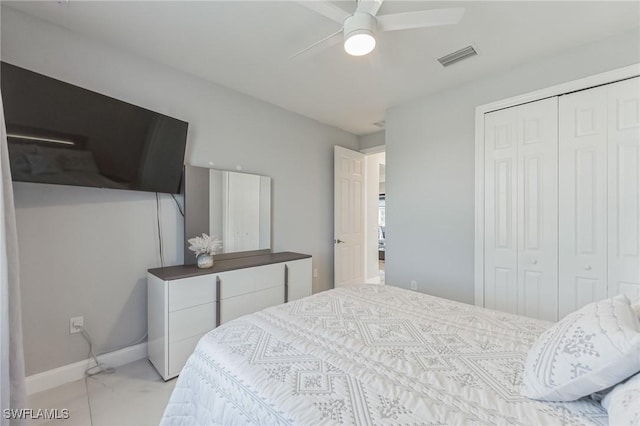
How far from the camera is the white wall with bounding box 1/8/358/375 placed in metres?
1.94

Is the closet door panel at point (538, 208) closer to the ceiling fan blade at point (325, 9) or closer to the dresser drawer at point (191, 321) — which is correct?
the ceiling fan blade at point (325, 9)

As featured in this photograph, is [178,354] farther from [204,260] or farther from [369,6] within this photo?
[369,6]

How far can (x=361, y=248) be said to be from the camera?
4.64 metres

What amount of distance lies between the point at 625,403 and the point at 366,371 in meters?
0.69

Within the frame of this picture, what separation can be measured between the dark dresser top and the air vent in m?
2.33

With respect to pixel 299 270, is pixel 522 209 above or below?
above

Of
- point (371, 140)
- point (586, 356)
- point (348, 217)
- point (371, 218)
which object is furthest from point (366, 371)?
point (371, 218)

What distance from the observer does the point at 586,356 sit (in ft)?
2.75

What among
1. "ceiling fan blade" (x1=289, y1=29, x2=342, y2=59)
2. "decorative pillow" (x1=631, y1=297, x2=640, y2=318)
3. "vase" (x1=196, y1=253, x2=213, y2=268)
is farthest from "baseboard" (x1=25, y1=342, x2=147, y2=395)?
"decorative pillow" (x1=631, y1=297, x2=640, y2=318)

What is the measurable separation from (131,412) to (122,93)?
2.33 metres

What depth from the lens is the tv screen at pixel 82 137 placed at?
1654mm

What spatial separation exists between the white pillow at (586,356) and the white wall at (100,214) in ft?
8.84

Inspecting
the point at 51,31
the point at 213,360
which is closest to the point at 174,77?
the point at 51,31

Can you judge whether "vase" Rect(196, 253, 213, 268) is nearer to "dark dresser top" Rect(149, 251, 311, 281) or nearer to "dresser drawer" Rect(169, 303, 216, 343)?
"dark dresser top" Rect(149, 251, 311, 281)
